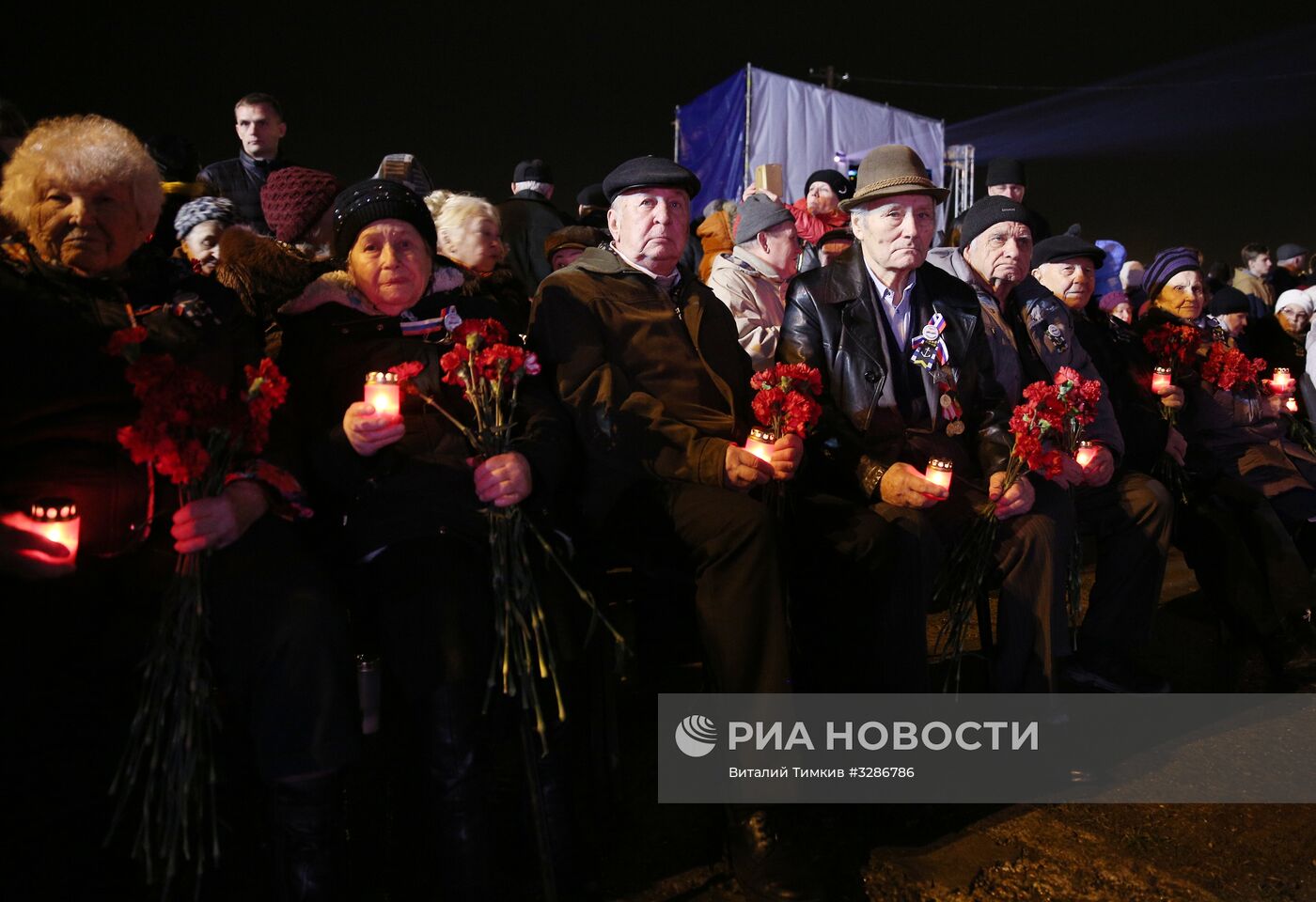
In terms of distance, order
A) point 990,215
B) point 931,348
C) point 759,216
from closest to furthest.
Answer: point 931,348 → point 990,215 → point 759,216

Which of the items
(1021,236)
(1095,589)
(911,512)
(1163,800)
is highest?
(1021,236)

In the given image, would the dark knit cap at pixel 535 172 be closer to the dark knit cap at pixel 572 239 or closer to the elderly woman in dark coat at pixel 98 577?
the dark knit cap at pixel 572 239

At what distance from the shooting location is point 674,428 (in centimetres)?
317

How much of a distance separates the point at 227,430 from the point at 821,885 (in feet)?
6.52

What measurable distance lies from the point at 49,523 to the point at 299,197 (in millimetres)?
2227

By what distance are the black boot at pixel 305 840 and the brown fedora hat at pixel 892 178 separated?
9.33ft

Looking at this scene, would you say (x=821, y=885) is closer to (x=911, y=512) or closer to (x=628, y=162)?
(x=911, y=512)

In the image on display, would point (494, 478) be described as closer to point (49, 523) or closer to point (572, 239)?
point (49, 523)

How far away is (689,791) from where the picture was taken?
304cm

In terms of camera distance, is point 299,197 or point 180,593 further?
point 299,197

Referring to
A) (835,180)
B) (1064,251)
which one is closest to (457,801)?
(1064,251)

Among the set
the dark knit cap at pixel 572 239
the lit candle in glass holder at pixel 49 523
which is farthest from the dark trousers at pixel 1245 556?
the lit candle in glass holder at pixel 49 523

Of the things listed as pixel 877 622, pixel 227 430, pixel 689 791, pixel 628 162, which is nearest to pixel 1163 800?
pixel 877 622

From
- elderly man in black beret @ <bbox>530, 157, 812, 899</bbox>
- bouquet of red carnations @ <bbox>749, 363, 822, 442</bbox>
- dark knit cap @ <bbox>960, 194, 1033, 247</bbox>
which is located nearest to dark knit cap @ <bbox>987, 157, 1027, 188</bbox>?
dark knit cap @ <bbox>960, 194, 1033, 247</bbox>
